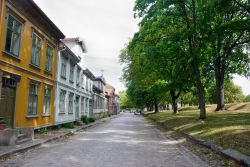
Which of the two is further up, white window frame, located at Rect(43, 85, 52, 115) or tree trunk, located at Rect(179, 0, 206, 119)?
tree trunk, located at Rect(179, 0, 206, 119)

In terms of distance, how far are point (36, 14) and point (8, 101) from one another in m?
5.65

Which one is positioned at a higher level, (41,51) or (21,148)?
(41,51)

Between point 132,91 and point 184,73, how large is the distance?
112 feet

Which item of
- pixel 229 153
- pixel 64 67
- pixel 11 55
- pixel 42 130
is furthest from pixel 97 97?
pixel 229 153

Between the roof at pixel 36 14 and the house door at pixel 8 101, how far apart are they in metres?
3.88

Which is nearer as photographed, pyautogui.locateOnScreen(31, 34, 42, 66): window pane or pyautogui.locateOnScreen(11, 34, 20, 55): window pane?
pyautogui.locateOnScreen(11, 34, 20, 55): window pane

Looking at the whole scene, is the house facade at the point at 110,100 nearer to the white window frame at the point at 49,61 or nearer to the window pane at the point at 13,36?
the white window frame at the point at 49,61

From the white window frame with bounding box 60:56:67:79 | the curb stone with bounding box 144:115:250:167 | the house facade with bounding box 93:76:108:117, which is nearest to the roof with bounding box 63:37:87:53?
the white window frame with bounding box 60:56:67:79

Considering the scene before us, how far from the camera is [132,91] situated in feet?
191

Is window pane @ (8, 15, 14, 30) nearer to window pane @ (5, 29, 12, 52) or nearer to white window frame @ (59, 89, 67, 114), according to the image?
window pane @ (5, 29, 12, 52)

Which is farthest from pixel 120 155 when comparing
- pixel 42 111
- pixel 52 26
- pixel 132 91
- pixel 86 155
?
pixel 132 91

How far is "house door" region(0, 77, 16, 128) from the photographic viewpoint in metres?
13.9

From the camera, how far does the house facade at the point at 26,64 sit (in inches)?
548

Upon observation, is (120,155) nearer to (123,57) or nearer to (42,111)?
(42,111)
